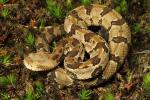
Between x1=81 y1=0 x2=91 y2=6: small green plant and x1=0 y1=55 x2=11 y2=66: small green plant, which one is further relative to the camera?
x1=81 y1=0 x2=91 y2=6: small green plant

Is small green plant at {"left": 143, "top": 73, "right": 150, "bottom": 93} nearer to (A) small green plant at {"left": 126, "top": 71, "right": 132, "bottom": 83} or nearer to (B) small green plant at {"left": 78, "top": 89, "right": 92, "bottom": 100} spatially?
(A) small green plant at {"left": 126, "top": 71, "right": 132, "bottom": 83}

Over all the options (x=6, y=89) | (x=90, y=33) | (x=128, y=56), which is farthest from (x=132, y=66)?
(x=6, y=89)

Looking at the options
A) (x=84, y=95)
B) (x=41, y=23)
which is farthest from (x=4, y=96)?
(x=41, y=23)

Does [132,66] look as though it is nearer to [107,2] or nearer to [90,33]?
[90,33]

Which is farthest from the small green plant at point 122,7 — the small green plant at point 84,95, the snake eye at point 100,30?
the small green plant at point 84,95

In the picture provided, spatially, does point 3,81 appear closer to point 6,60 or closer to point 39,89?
point 6,60

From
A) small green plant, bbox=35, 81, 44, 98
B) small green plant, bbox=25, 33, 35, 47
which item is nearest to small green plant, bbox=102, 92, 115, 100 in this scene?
small green plant, bbox=35, 81, 44, 98
